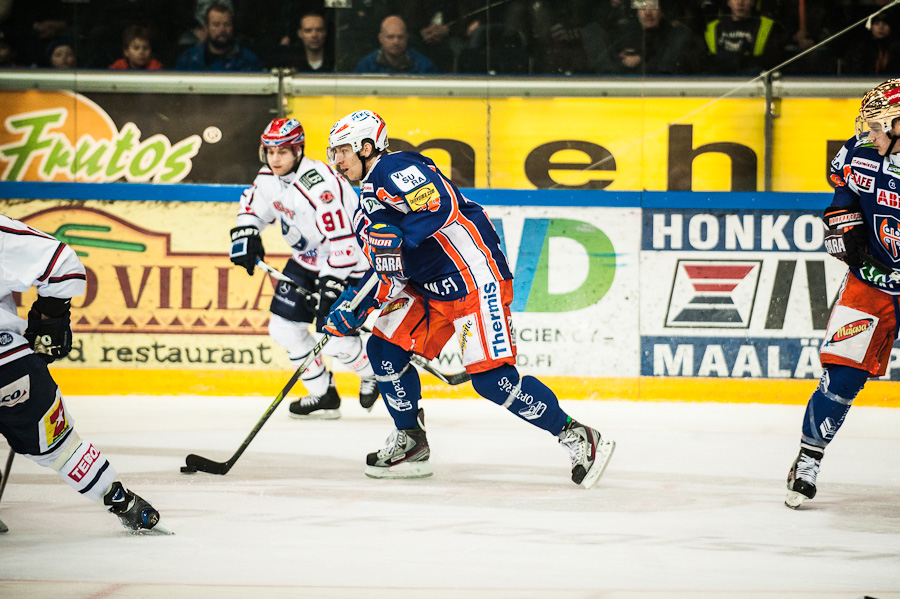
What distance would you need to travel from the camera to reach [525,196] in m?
5.61

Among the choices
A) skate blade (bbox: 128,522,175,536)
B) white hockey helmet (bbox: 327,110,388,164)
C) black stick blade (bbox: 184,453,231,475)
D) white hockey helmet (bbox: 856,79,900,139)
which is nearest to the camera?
skate blade (bbox: 128,522,175,536)

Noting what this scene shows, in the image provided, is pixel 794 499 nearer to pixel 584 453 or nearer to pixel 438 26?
pixel 584 453

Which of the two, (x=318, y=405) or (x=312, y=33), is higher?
(x=312, y=33)

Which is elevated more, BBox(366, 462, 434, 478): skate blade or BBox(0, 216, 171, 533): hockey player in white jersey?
BBox(0, 216, 171, 533): hockey player in white jersey

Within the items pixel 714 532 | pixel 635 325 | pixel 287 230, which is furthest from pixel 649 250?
pixel 714 532

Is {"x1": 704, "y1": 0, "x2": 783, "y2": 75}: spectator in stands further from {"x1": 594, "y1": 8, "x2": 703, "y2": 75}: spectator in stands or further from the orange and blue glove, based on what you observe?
the orange and blue glove

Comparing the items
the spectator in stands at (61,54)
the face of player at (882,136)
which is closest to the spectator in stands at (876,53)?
the face of player at (882,136)

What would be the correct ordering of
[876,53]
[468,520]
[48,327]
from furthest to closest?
1. [876,53]
2. [468,520]
3. [48,327]

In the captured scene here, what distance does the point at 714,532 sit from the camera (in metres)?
2.84

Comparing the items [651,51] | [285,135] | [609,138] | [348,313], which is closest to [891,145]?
[348,313]

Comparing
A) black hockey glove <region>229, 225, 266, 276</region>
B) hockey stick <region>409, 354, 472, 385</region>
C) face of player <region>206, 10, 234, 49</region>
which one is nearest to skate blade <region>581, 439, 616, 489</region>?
hockey stick <region>409, 354, 472, 385</region>

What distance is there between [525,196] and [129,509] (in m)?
3.35

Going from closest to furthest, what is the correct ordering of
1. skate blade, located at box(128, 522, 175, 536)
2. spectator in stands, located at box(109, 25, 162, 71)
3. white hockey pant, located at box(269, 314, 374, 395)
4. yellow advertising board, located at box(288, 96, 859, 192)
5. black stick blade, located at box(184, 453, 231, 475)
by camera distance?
skate blade, located at box(128, 522, 175, 536), black stick blade, located at box(184, 453, 231, 475), white hockey pant, located at box(269, 314, 374, 395), yellow advertising board, located at box(288, 96, 859, 192), spectator in stands, located at box(109, 25, 162, 71)

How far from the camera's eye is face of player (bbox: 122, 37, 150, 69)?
→ 6.21 metres
